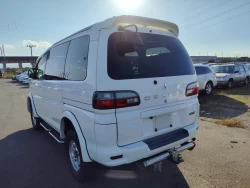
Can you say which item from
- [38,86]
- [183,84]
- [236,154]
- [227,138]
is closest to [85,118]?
[183,84]

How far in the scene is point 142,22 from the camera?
2693 millimetres

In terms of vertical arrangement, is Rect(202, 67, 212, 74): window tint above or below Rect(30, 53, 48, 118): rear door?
above

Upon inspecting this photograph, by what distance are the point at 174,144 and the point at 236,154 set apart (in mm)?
1727

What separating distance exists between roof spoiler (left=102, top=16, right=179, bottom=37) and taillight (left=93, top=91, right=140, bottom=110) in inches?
33.8

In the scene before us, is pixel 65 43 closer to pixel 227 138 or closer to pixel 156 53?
pixel 156 53

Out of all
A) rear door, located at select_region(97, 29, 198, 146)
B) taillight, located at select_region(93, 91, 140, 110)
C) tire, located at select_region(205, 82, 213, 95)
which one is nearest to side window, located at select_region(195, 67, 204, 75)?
tire, located at select_region(205, 82, 213, 95)

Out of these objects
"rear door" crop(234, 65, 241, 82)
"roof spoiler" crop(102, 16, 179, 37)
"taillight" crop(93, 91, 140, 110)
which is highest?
"roof spoiler" crop(102, 16, 179, 37)

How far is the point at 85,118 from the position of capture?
2.49 metres

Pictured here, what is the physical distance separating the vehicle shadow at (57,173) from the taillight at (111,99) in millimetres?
984

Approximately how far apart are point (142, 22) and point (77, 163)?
2.37 m

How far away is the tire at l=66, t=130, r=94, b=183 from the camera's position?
109 inches

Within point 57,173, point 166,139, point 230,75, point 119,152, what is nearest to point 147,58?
point 166,139

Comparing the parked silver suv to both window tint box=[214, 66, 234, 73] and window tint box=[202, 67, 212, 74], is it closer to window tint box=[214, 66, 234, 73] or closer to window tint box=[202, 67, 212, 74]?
window tint box=[214, 66, 234, 73]

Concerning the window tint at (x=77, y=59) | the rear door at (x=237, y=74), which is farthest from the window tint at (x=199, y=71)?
the window tint at (x=77, y=59)
